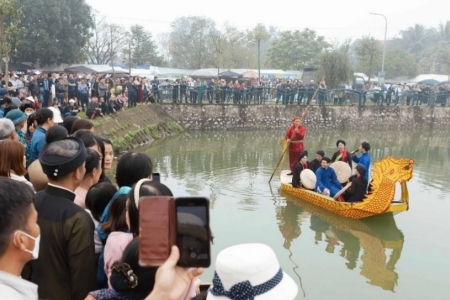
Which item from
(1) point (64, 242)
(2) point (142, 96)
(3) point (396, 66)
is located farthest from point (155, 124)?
(3) point (396, 66)

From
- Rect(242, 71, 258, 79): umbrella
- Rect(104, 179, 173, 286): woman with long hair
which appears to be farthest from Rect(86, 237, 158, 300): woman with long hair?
Rect(242, 71, 258, 79): umbrella

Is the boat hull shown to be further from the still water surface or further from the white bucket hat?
the white bucket hat

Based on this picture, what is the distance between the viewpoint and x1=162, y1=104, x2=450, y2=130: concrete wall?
67.4ft

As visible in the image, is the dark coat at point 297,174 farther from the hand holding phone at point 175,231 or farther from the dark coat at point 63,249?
the hand holding phone at point 175,231

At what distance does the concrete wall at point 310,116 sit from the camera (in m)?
20.5

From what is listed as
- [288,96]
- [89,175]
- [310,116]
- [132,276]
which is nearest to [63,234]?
[132,276]

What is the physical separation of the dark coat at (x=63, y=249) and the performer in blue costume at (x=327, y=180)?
6.71 m

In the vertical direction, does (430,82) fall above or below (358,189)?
above

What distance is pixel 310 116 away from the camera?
72.0ft

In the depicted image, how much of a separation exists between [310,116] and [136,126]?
906 cm

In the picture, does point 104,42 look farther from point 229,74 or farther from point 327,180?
point 327,180

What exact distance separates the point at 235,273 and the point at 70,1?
976 inches

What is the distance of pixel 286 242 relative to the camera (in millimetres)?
7348

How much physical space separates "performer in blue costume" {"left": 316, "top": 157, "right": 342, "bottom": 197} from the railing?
40.9ft
